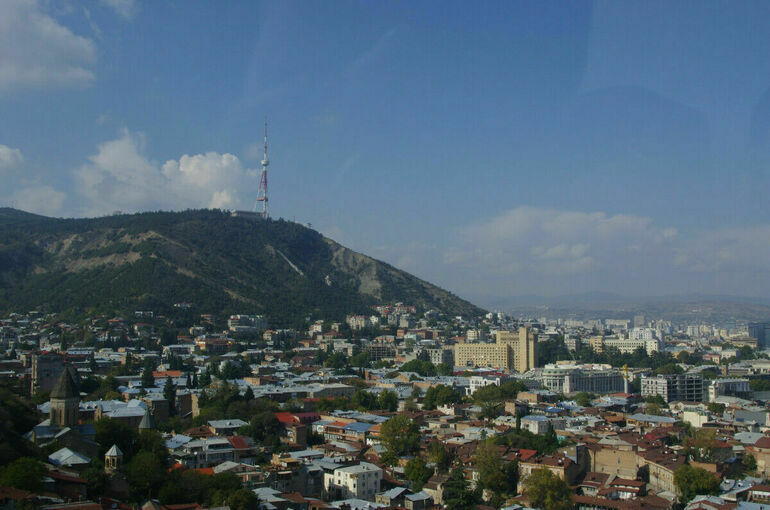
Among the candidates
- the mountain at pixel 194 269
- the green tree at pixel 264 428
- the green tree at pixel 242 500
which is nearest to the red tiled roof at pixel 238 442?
the green tree at pixel 264 428

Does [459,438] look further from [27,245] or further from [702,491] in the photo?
[27,245]

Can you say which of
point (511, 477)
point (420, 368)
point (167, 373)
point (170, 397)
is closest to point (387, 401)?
point (170, 397)

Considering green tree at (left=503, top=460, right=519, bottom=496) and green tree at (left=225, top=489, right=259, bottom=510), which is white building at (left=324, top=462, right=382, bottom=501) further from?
green tree at (left=225, top=489, right=259, bottom=510)

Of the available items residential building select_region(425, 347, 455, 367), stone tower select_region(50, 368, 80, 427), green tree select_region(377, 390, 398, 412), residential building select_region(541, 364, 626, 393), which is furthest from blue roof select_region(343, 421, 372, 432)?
residential building select_region(425, 347, 455, 367)

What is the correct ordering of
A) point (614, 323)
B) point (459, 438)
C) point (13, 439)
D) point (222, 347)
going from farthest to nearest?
point (614, 323) < point (222, 347) < point (459, 438) < point (13, 439)

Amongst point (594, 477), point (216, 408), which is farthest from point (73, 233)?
point (594, 477)
